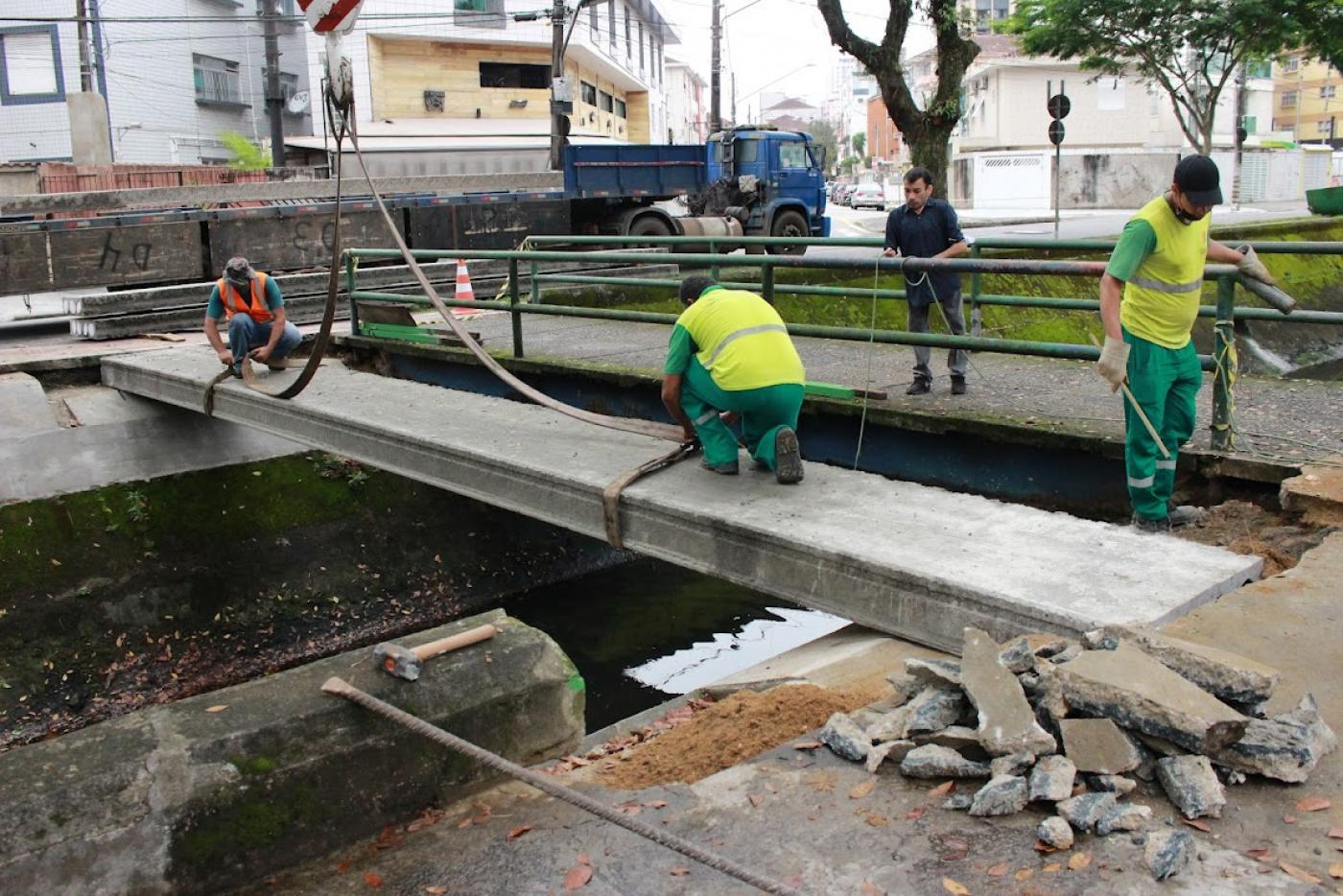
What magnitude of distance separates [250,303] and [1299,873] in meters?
8.75

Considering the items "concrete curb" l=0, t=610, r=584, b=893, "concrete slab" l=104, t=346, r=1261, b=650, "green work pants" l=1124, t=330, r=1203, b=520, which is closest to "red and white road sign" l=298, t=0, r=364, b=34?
"concrete slab" l=104, t=346, r=1261, b=650

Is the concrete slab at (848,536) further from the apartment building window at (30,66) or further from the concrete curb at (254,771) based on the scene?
the apartment building window at (30,66)

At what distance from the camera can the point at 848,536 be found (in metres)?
4.69

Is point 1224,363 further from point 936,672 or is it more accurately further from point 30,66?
point 30,66

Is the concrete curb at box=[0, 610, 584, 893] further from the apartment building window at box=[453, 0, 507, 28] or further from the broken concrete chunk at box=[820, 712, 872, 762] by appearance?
the apartment building window at box=[453, 0, 507, 28]

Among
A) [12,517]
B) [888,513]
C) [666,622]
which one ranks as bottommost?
[666,622]

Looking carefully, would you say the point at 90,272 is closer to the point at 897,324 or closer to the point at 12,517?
the point at 12,517

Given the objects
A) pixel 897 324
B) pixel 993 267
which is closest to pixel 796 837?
pixel 993 267

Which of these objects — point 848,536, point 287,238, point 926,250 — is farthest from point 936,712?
point 287,238

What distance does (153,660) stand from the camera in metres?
8.97

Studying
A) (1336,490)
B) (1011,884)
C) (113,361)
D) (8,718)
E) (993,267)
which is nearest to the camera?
(1011,884)

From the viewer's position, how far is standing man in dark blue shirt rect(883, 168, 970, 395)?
739cm

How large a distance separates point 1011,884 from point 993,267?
4.12m

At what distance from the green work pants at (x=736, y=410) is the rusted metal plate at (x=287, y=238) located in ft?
32.1
